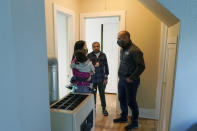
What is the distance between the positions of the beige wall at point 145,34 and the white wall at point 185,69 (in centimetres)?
149

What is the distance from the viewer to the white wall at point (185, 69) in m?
1.08

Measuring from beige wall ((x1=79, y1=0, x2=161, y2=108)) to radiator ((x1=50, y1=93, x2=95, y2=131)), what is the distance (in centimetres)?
164

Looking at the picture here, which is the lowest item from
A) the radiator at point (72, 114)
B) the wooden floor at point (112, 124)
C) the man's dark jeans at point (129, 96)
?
the wooden floor at point (112, 124)

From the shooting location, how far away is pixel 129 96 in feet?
7.37

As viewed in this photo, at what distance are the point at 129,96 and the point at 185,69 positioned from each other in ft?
4.02

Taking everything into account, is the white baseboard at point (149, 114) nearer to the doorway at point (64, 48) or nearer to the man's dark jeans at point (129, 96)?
the man's dark jeans at point (129, 96)

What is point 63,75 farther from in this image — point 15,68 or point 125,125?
point 15,68

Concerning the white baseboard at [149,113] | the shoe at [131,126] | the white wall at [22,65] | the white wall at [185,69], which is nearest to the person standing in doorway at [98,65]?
the shoe at [131,126]

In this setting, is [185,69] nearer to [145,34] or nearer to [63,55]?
[145,34]

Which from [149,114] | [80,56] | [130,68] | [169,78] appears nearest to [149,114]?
[149,114]

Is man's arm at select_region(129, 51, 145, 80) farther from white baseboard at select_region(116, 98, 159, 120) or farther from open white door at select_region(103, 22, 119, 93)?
open white door at select_region(103, 22, 119, 93)

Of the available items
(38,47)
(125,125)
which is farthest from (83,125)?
(125,125)

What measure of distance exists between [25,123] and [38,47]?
42 cm

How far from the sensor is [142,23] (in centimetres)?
256
